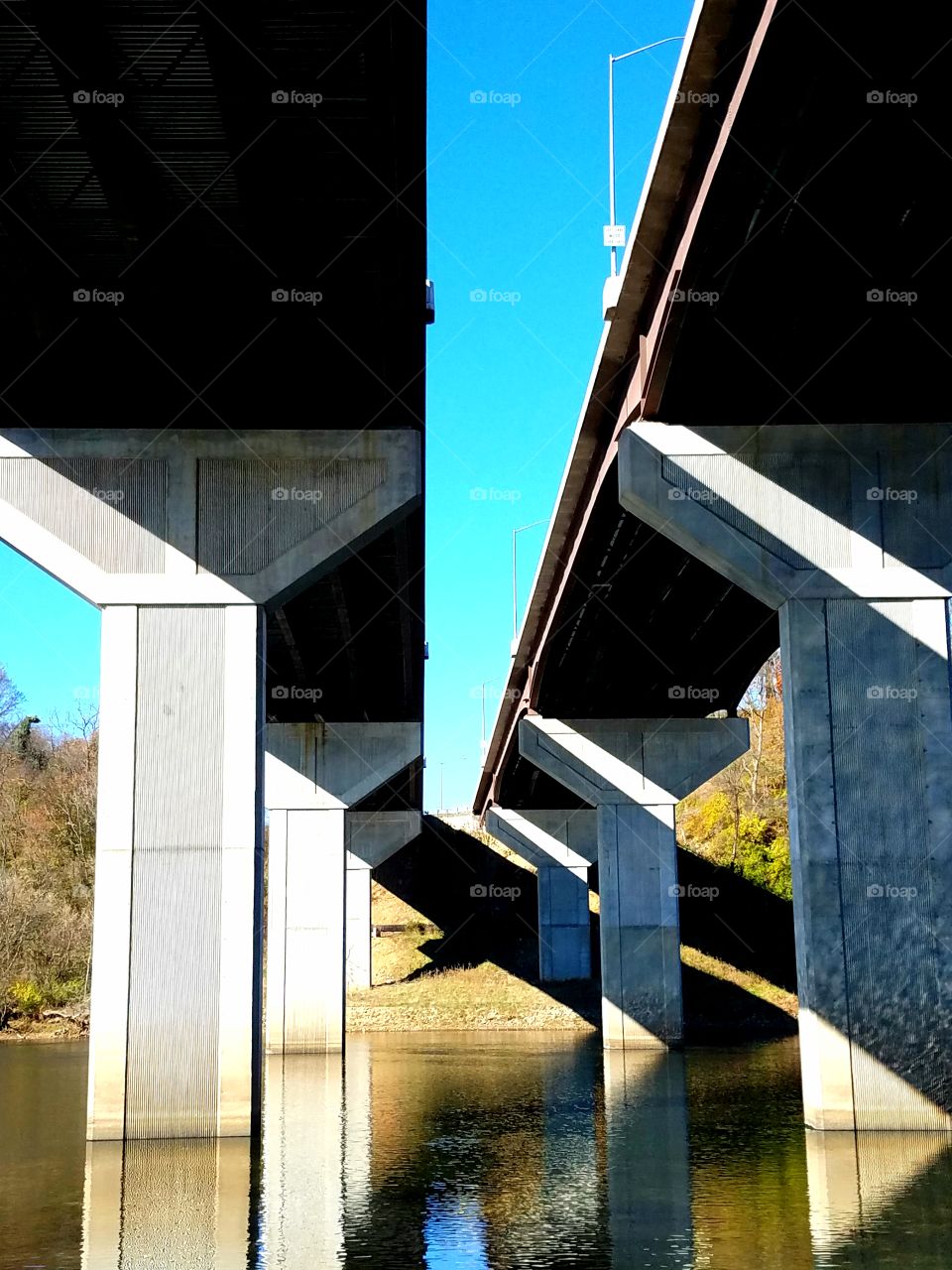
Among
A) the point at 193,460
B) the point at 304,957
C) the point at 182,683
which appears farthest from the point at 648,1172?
the point at 304,957

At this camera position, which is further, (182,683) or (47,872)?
(47,872)

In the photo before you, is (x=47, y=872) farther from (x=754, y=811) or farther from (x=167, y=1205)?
(x=167, y=1205)

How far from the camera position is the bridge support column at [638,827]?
37.0 m

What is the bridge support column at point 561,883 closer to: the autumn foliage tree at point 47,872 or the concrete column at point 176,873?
the autumn foliage tree at point 47,872

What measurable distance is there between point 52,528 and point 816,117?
10.7 meters

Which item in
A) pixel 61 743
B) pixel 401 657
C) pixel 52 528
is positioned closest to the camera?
pixel 52 528

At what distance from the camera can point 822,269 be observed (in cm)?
1616

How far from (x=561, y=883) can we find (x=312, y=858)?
23.8 metres

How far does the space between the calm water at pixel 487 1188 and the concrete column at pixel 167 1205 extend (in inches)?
1.5

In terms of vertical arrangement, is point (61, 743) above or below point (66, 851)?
above

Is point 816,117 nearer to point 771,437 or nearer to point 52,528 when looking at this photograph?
point 771,437

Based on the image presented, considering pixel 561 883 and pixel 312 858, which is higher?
pixel 312 858

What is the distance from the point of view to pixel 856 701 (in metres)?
18.5

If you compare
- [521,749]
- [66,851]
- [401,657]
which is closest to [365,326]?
[401,657]
